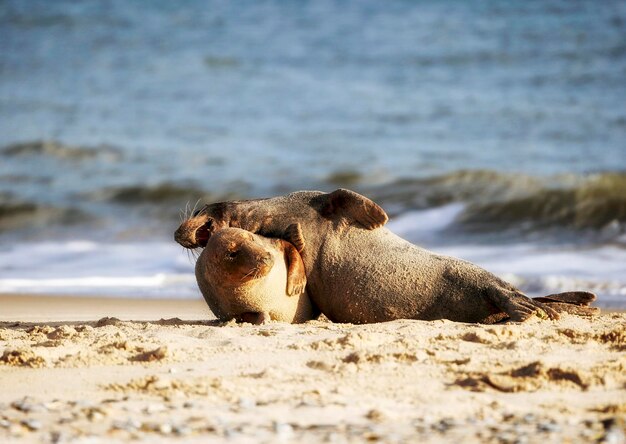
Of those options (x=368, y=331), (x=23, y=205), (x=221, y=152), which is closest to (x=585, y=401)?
(x=368, y=331)

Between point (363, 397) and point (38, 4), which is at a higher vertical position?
point (38, 4)

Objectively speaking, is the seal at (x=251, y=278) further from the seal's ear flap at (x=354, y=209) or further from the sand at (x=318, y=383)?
the seal's ear flap at (x=354, y=209)

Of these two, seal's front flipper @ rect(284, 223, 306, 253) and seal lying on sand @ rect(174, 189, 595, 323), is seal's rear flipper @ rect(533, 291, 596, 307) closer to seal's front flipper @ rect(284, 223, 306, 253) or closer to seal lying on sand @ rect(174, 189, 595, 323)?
seal lying on sand @ rect(174, 189, 595, 323)

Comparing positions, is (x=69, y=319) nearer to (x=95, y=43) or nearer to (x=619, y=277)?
(x=619, y=277)

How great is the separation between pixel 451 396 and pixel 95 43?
21.2 m

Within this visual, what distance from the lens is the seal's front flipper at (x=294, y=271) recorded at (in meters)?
5.63

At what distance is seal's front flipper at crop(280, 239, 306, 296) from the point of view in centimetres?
563

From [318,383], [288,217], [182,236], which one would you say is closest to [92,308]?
[182,236]

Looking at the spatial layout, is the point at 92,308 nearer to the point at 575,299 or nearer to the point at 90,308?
the point at 90,308

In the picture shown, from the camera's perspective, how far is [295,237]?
570cm

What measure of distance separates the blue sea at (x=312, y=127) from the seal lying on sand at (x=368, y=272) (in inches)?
92.6

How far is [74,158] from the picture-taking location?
1727 cm

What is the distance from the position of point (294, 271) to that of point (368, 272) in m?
0.40

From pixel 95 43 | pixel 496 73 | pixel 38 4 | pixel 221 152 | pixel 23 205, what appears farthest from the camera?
pixel 38 4
